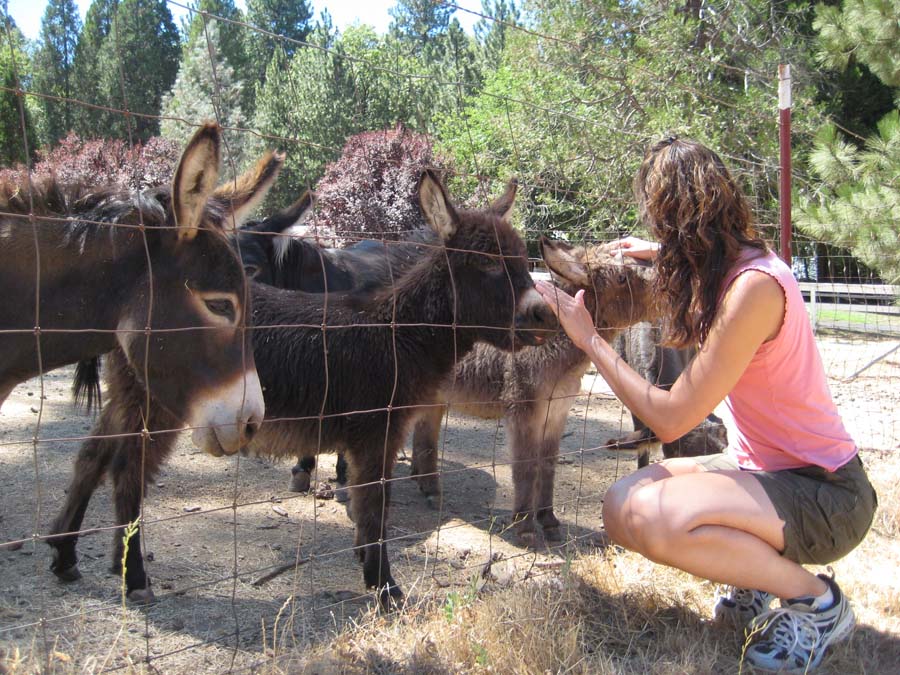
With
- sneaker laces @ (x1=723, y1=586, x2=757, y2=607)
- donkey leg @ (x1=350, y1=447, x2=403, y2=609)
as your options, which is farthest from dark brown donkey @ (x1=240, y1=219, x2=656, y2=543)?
sneaker laces @ (x1=723, y1=586, x2=757, y2=607)

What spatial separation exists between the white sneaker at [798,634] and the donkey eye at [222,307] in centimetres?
210

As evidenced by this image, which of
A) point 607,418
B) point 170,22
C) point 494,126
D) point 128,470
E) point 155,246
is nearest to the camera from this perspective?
point 155,246

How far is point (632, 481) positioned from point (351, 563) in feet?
5.26

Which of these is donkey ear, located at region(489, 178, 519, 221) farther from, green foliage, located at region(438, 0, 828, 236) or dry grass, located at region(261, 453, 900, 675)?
green foliage, located at region(438, 0, 828, 236)

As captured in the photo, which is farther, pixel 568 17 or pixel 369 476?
pixel 568 17

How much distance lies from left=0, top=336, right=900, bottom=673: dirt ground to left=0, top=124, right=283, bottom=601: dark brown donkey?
10.9 inches

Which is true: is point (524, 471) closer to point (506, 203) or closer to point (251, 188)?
point (506, 203)

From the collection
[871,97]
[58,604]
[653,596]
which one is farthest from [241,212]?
[871,97]

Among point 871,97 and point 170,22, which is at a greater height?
point 170,22

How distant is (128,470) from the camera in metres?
3.18

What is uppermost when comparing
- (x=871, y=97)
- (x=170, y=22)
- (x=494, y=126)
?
(x=170, y=22)

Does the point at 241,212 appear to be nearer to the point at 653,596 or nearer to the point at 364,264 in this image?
the point at 653,596

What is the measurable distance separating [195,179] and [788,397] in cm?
212

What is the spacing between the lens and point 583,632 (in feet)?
8.83
